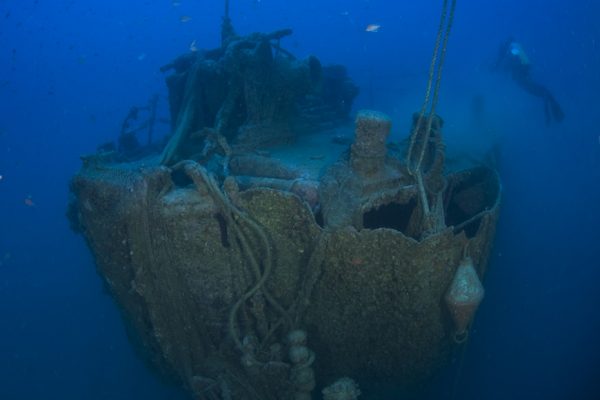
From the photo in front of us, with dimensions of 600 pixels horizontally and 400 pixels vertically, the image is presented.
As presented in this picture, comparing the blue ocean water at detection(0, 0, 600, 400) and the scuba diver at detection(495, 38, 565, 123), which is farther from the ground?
the scuba diver at detection(495, 38, 565, 123)

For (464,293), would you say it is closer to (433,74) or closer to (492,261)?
(433,74)

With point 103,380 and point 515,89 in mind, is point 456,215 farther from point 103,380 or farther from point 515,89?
point 515,89

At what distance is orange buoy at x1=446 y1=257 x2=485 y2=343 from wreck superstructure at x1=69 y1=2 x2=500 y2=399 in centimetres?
2

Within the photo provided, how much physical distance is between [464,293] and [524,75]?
51.3 ft

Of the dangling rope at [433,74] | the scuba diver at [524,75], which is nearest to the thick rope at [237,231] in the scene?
the dangling rope at [433,74]

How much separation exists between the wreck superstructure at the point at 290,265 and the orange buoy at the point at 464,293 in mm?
17

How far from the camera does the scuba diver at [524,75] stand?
1533 centimetres

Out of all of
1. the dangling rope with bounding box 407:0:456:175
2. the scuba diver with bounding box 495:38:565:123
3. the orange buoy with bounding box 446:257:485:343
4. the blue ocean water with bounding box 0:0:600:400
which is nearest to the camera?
the dangling rope with bounding box 407:0:456:175

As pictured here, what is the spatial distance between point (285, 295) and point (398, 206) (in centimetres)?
206

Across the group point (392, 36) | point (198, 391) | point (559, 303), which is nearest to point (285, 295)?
point (198, 391)

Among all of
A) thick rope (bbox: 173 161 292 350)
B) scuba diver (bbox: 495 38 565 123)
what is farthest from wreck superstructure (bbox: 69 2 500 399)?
scuba diver (bbox: 495 38 565 123)

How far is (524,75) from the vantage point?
16266 mm

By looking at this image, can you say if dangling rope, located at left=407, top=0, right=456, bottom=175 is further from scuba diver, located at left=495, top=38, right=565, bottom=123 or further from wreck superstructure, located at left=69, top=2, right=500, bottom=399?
scuba diver, located at left=495, top=38, right=565, bottom=123

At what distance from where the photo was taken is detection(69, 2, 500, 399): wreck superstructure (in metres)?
4.29
